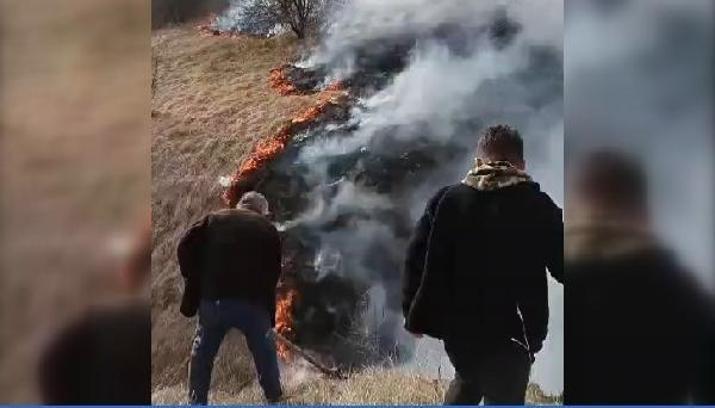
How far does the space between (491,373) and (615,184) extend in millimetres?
1123

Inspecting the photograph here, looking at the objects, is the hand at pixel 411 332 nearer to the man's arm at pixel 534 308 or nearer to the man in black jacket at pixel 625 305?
the man's arm at pixel 534 308

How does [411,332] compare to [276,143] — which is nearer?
[411,332]

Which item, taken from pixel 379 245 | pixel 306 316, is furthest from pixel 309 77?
pixel 306 316

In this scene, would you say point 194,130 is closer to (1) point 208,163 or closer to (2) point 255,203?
(1) point 208,163

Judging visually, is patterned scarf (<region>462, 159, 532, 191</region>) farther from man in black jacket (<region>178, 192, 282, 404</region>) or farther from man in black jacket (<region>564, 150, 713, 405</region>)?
man in black jacket (<region>178, 192, 282, 404</region>)

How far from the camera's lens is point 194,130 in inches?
177

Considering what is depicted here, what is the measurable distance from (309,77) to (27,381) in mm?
2141

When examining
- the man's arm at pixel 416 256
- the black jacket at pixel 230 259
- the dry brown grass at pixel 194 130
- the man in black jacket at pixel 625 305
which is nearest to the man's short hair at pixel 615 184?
the man in black jacket at pixel 625 305

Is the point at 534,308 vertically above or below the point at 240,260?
below

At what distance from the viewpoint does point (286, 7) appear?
455 centimetres

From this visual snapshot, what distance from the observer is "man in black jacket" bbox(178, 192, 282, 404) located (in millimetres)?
4379

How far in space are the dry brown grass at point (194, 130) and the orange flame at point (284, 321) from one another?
0.21 meters

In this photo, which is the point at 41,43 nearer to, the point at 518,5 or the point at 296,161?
the point at 296,161

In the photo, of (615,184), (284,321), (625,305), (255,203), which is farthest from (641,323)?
(255,203)
